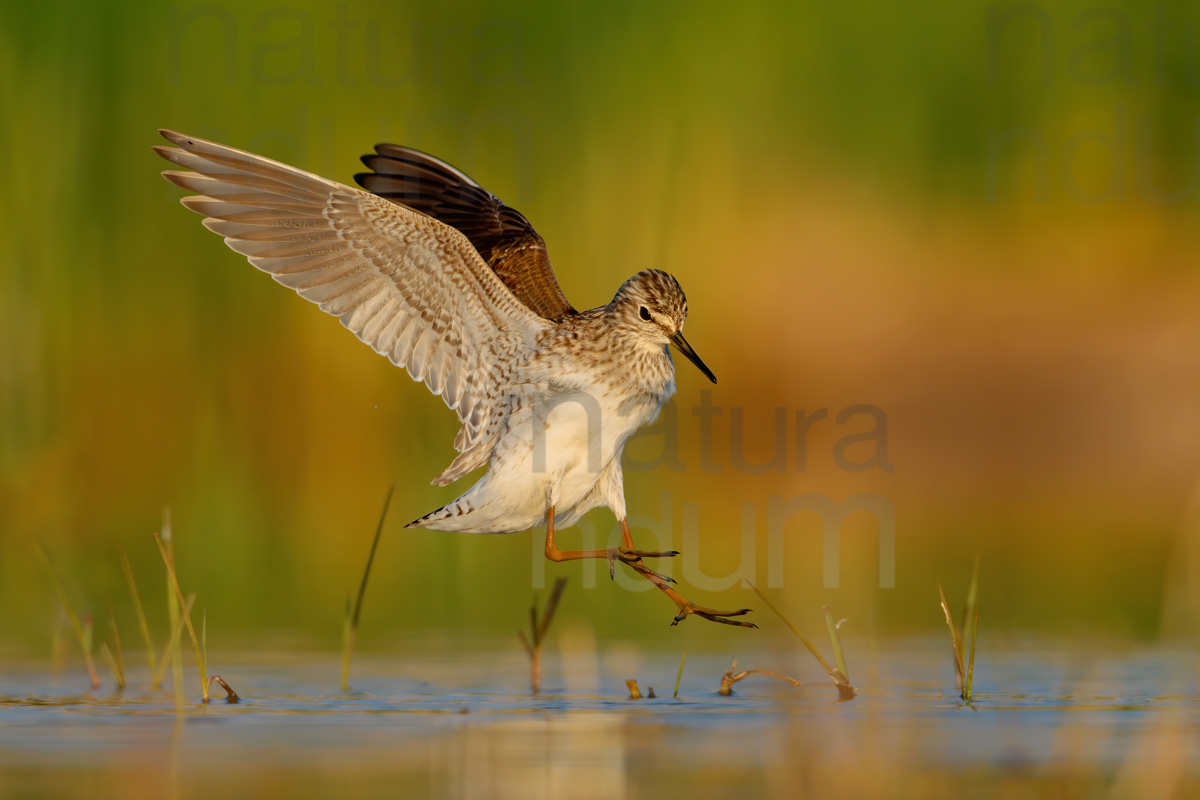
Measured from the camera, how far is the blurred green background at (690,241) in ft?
37.6

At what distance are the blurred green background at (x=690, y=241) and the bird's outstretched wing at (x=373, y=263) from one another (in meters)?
3.37

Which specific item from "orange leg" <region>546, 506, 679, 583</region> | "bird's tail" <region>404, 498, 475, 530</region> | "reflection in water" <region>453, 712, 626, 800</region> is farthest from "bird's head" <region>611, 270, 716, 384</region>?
"reflection in water" <region>453, 712, 626, 800</region>

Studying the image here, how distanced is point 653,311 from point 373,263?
1.33 m

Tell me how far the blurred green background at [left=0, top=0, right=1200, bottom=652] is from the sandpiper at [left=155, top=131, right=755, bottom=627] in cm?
339

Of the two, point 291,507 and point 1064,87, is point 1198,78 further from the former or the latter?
point 291,507

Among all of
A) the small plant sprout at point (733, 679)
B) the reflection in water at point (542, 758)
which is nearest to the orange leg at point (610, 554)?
the small plant sprout at point (733, 679)

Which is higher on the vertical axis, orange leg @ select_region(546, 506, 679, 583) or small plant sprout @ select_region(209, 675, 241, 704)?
orange leg @ select_region(546, 506, 679, 583)

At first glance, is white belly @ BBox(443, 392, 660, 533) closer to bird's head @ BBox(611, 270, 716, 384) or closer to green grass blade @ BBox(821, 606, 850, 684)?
bird's head @ BBox(611, 270, 716, 384)

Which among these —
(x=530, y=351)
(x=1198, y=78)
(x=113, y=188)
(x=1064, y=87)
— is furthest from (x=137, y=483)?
(x=1198, y=78)

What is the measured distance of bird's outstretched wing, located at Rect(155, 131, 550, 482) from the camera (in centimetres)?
689

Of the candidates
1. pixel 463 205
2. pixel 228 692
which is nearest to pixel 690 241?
pixel 463 205

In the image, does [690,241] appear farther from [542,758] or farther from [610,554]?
[542,758]

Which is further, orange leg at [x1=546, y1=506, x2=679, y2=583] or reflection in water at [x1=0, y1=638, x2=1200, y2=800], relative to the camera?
orange leg at [x1=546, y1=506, x2=679, y2=583]

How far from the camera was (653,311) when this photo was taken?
23.1ft
